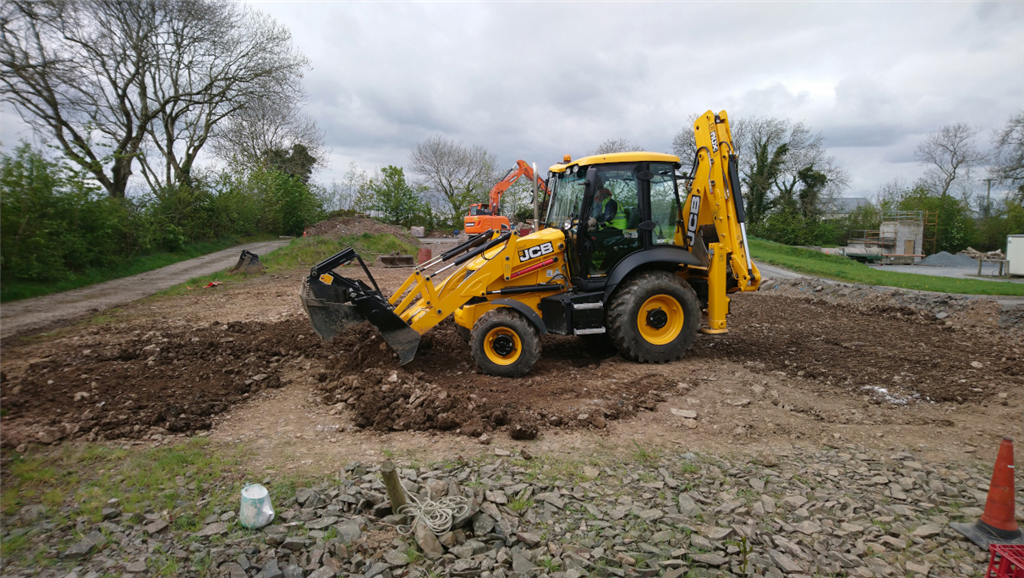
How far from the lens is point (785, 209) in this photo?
3819cm

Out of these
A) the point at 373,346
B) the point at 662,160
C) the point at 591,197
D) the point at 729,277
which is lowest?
the point at 373,346

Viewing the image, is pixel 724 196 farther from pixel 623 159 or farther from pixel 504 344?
pixel 504 344

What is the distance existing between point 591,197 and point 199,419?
462 cm

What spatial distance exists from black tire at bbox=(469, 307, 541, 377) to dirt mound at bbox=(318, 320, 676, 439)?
159 mm

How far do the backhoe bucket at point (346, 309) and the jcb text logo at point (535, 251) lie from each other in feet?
5.03

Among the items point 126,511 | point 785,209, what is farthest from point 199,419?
point 785,209

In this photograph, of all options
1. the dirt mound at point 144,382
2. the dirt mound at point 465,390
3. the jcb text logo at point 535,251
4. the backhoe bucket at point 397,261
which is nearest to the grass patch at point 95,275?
the dirt mound at point 144,382

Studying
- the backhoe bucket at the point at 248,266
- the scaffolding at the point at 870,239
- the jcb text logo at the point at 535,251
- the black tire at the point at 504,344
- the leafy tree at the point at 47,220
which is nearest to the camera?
the black tire at the point at 504,344

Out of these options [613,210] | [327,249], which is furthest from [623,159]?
[327,249]

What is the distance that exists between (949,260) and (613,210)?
32.4 meters

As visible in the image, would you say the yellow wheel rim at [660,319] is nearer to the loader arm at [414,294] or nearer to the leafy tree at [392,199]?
the loader arm at [414,294]

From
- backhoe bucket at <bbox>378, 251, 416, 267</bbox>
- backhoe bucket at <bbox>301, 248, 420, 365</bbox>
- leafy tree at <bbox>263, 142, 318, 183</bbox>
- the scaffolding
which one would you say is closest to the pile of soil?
backhoe bucket at <bbox>301, 248, 420, 365</bbox>

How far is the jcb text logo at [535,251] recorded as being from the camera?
6434 millimetres

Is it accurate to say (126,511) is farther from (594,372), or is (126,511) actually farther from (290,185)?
(290,185)
